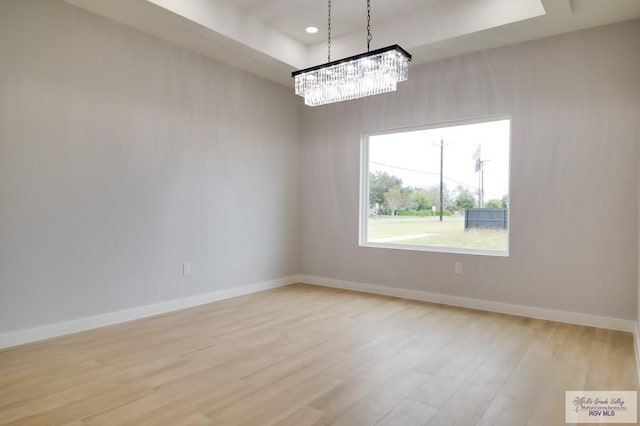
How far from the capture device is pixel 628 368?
8.68 ft

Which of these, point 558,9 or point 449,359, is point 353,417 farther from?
point 558,9

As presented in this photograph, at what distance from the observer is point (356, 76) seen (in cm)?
317

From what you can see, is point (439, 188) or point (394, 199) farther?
point (394, 199)

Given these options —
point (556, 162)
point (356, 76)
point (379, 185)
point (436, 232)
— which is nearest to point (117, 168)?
point (356, 76)

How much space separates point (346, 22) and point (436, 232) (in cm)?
251

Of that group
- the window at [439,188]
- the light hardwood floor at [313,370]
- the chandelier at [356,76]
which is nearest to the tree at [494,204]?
the window at [439,188]

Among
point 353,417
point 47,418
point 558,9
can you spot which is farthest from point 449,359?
point 558,9

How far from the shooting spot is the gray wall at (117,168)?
10.1 feet

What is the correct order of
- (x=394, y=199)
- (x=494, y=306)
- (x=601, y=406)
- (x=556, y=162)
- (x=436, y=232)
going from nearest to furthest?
(x=601, y=406), (x=556, y=162), (x=494, y=306), (x=436, y=232), (x=394, y=199)

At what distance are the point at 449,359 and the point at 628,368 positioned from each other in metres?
1.14

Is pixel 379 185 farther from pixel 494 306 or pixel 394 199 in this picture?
pixel 494 306

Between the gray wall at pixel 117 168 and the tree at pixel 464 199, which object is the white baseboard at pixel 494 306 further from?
the gray wall at pixel 117 168

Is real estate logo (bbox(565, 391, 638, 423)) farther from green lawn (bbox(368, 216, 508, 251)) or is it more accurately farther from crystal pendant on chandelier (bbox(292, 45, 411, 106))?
crystal pendant on chandelier (bbox(292, 45, 411, 106))

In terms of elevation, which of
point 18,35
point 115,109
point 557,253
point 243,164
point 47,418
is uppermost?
point 18,35
